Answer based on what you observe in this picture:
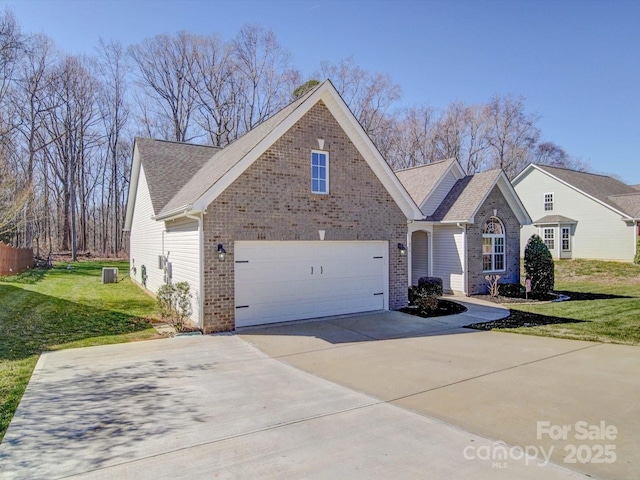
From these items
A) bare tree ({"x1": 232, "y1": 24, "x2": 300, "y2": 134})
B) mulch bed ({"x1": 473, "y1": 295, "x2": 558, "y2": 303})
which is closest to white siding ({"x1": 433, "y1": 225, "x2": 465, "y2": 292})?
mulch bed ({"x1": 473, "y1": 295, "x2": 558, "y2": 303})

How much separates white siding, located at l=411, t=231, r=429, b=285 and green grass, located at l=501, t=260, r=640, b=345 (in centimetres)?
478

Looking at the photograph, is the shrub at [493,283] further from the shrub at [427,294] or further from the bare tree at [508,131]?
the bare tree at [508,131]

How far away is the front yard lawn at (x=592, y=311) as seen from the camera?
934cm

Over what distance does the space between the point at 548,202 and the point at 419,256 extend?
17.9 m

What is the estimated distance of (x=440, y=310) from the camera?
12320mm

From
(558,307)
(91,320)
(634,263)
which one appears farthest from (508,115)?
(91,320)

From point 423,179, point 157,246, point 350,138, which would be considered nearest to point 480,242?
point 423,179

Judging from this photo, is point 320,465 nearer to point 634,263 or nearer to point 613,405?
point 613,405

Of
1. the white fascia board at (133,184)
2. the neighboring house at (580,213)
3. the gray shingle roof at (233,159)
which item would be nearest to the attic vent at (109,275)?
the white fascia board at (133,184)

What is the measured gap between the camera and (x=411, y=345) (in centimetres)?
838

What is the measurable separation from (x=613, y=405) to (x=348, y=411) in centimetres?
343

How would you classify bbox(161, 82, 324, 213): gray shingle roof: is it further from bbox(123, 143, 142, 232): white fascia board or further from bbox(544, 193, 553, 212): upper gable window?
bbox(544, 193, 553, 212): upper gable window

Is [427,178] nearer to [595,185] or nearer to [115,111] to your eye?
[595,185]

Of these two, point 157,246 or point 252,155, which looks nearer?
point 252,155
